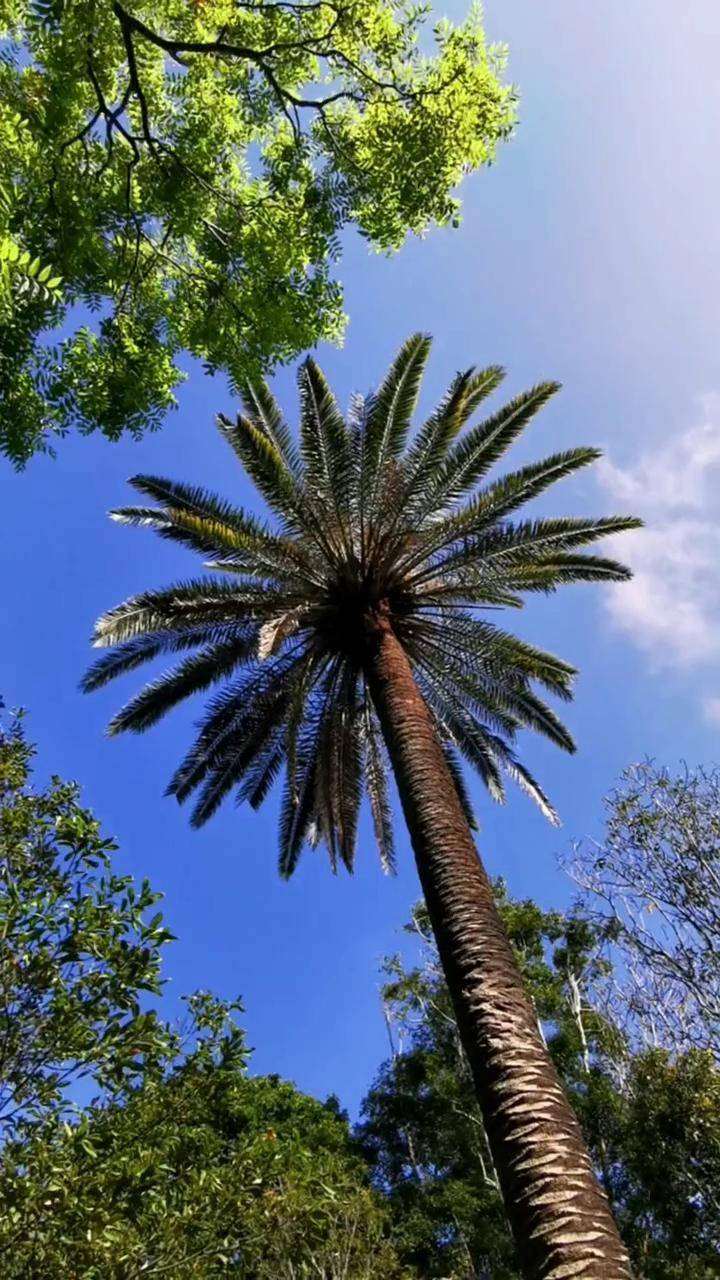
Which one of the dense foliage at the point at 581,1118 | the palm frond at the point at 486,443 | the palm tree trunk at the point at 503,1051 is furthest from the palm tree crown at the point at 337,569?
the dense foliage at the point at 581,1118

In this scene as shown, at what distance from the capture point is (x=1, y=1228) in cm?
416

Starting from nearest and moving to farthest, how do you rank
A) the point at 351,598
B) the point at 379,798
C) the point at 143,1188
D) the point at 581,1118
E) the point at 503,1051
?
1. the point at 143,1188
2. the point at 503,1051
3. the point at 351,598
4. the point at 379,798
5. the point at 581,1118

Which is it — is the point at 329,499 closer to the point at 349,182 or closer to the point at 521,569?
the point at 521,569

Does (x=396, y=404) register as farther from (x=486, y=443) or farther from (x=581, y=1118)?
(x=581, y=1118)

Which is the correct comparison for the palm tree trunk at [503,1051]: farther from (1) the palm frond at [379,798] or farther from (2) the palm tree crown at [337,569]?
(1) the palm frond at [379,798]

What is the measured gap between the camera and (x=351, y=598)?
10.6m

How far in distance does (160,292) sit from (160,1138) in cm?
640

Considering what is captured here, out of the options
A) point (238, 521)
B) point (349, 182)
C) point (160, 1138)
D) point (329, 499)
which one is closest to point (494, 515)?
point (329, 499)

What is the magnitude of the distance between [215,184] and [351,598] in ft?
17.4

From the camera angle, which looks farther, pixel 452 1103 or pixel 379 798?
pixel 452 1103

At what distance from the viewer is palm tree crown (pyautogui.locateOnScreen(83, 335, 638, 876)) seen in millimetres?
10648

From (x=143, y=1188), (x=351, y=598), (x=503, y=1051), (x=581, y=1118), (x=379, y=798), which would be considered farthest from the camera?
(x=581, y=1118)

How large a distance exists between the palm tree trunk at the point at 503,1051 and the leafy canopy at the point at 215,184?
4217mm

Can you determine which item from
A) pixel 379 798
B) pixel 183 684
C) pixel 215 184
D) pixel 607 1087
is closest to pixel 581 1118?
pixel 607 1087
